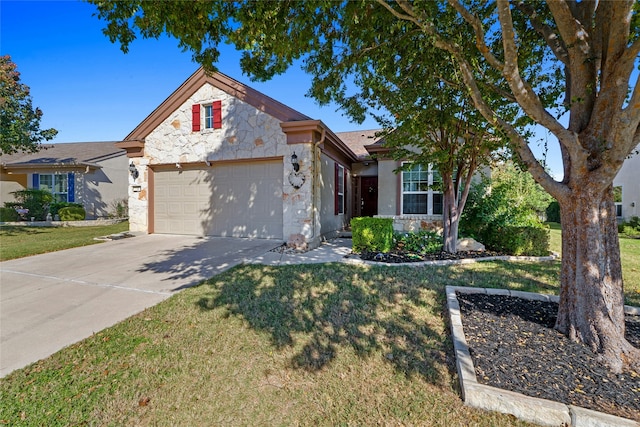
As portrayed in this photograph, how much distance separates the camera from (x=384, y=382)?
7.97 feet

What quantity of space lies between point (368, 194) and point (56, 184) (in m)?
17.7

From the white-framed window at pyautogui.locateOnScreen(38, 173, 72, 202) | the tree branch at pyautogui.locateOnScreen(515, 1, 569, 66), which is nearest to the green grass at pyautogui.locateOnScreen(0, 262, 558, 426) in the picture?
the tree branch at pyautogui.locateOnScreen(515, 1, 569, 66)

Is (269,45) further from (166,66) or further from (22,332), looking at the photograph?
(166,66)

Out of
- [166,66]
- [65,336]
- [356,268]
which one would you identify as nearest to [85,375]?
[65,336]

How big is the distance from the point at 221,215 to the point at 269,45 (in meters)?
6.32

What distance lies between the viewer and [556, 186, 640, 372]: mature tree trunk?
2705 mm

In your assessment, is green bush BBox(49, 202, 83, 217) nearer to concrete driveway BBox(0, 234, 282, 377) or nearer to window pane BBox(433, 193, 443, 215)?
concrete driveway BBox(0, 234, 282, 377)

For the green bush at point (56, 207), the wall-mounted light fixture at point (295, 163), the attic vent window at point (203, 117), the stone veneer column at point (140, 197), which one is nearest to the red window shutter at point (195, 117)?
the attic vent window at point (203, 117)

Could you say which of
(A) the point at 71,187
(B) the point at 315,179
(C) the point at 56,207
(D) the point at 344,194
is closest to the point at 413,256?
(B) the point at 315,179

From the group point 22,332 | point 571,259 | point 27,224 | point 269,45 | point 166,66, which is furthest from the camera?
point 27,224

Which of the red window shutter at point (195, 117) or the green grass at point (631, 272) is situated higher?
the red window shutter at point (195, 117)

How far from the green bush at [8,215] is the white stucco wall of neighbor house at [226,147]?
9.72 metres

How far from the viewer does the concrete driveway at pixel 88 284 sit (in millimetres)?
3175

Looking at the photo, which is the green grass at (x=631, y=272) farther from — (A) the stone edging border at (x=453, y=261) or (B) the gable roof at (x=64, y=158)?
(B) the gable roof at (x=64, y=158)
